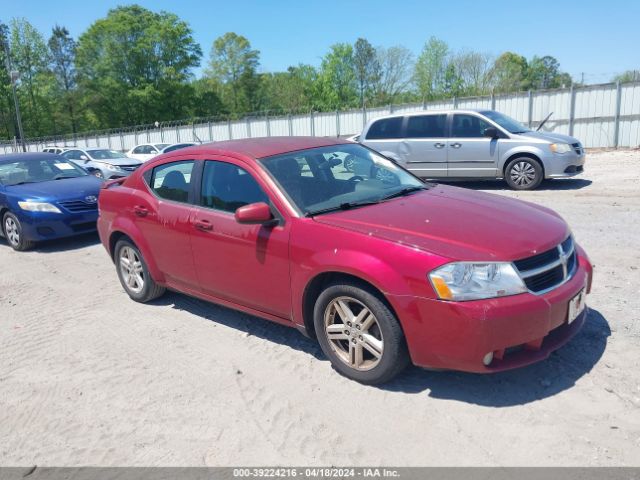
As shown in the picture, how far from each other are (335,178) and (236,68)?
8024 cm

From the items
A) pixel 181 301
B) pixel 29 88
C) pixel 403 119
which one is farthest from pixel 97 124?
pixel 181 301

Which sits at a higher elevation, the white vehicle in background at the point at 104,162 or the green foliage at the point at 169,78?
the green foliage at the point at 169,78

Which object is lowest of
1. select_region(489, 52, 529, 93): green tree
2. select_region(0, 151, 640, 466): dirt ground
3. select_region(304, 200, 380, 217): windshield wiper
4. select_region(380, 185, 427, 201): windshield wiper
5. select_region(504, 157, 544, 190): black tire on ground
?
select_region(0, 151, 640, 466): dirt ground

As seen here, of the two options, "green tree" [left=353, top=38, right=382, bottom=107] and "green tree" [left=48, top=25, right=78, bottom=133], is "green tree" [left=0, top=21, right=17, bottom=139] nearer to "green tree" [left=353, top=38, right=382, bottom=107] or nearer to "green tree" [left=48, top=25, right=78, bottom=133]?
"green tree" [left=48, top=25, right=78, bottom=133]

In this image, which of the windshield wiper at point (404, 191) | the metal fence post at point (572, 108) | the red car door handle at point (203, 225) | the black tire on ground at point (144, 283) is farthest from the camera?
the metal fence post at point (572, 108)

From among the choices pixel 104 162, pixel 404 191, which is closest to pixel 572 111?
pixel 104 162

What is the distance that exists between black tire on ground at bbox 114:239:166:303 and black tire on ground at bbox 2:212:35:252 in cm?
374

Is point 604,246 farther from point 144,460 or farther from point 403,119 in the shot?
point 403,119

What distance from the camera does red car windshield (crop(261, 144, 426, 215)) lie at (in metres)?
4.10

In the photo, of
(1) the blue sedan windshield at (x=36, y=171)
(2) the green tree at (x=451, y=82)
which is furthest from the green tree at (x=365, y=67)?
(1) the blue sedan windshield at (x=36, y=171)

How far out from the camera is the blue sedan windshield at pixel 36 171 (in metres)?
9.25

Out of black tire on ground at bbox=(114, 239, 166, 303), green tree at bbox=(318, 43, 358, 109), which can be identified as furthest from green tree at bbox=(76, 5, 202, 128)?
black tire on ground at bbox=(114, 239, 166, 303)

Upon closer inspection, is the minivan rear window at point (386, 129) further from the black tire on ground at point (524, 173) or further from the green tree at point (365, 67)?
the green tree at point (365, 67)

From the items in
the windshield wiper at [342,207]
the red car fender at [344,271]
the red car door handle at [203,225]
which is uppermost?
the windshield wiper at [342,207]
